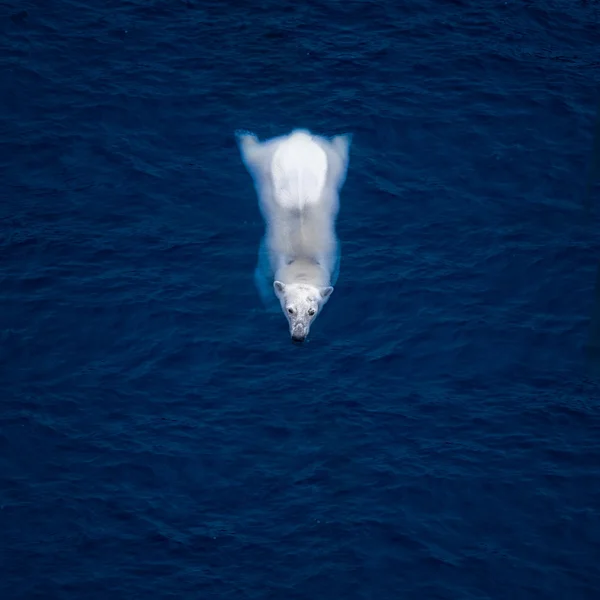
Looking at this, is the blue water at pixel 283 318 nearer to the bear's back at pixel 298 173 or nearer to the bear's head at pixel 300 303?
the bear's head at pixel 300 303

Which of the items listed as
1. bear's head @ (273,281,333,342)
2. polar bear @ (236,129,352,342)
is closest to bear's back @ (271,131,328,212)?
polar bear @ (236,129,352,342)

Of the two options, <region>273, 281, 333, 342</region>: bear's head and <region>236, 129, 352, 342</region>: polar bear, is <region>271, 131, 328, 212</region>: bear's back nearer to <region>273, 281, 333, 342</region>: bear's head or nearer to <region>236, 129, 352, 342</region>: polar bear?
<region>236, 129, 352, 342</region>: polar bear

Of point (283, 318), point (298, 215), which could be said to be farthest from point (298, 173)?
point (283, 318)

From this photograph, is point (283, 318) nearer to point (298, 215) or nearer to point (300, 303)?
point (300, 303)

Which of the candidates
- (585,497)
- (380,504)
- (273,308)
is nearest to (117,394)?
(273,308)

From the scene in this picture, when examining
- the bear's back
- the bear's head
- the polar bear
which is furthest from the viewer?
the bear's back

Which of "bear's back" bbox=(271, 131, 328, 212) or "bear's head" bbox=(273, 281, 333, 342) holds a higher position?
"bear's back" bbox=(271, 131, 328, 212)

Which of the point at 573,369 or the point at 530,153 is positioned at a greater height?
the point at 530,153

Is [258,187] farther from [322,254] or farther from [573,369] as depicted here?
[573,369]
